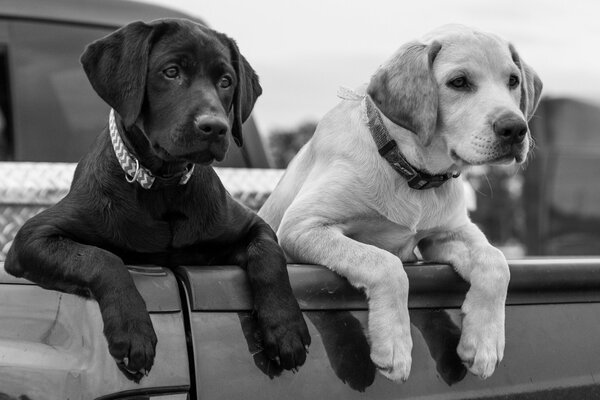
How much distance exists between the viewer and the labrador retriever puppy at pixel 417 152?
3.00 m

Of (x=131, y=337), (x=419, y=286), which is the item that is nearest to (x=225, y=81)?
(x=419, y=286)

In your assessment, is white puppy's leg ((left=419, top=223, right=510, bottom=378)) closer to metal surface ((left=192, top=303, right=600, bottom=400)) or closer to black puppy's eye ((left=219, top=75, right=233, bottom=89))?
metal surface ((left=192, top=303, right=600, bottom=400))

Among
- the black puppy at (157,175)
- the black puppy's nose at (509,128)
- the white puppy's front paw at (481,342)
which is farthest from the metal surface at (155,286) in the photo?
the black puppy's nose at (509,128)

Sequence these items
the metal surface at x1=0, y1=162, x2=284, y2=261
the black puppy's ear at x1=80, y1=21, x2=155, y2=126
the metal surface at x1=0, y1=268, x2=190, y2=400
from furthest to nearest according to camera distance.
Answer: the metal surface at x1=0, y1=162, x2=284, y2=261
the black puppy's ear at x1=80, y1=21, x2=155, y2=126
the metal surface at x1=0, y1=268, x2=190, y2=400

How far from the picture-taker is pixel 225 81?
2809mm

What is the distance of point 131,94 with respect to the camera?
2.59 m

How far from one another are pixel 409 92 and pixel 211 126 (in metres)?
0.73

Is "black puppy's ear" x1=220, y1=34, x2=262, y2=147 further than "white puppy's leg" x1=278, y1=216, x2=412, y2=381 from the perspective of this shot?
Yes

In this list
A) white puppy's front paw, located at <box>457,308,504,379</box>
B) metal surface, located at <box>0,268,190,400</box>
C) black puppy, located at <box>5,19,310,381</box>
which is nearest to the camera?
metal surface, located at <box>0,268,190,400</box>

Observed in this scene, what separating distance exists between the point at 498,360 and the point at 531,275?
0.24 meters

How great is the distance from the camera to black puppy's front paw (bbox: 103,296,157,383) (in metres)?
1.87

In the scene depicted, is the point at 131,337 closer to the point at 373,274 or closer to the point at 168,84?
the point at 373,274

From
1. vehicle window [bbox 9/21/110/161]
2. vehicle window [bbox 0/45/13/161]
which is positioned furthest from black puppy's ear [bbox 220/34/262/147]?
vehicle window [bbox 0/45/13/161]

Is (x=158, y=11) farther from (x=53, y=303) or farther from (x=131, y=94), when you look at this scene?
(x=53, y=303)
